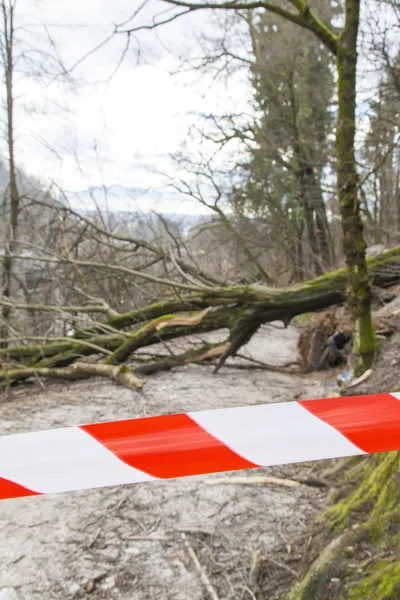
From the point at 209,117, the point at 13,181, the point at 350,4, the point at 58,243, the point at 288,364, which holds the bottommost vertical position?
the point at 288,364

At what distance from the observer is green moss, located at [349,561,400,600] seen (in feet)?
4.48

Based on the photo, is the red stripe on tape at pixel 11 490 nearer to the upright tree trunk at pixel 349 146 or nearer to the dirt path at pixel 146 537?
the dirt path at pixel 146 537

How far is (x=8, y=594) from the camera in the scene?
1883 mm

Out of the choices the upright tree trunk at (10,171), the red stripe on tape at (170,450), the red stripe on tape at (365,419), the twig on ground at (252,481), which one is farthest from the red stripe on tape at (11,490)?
the upright tree trunk at (10,171)

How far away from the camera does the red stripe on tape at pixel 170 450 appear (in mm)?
1147

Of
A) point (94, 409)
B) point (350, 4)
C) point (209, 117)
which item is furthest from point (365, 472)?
point (209, 117)

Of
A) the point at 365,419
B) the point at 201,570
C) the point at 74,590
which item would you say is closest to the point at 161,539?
the point at 201,570

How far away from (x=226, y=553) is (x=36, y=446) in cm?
137

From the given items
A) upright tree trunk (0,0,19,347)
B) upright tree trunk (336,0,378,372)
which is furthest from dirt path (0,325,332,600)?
upright tree trunk (0,0,19,347)

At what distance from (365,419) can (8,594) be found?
1.65 m

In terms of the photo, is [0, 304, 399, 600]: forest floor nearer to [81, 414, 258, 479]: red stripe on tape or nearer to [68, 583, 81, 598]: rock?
[68, 583, 81, 598]: rock

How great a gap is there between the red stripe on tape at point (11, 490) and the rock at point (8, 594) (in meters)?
1.07

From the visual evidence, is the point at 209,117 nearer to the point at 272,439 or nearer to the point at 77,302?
the point at 77,302

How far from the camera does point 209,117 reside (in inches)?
353
